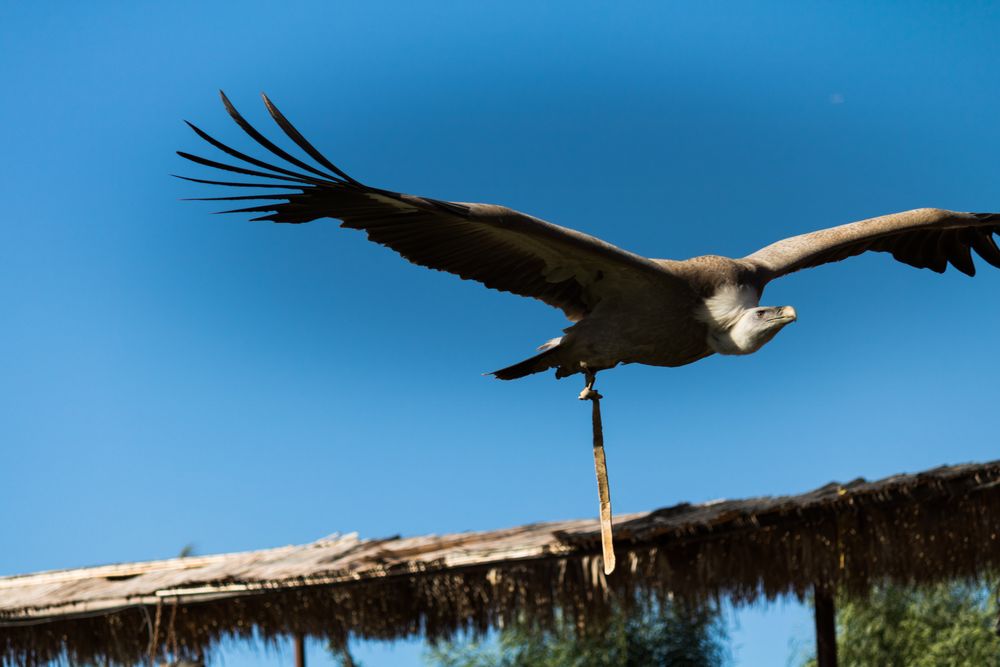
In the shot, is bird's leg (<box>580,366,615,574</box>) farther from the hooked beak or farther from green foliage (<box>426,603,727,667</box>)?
green foliage (<box>426,603,727,667</box>)

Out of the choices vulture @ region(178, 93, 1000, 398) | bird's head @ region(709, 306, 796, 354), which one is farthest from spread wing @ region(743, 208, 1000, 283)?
bird's head @ region(709, 306, 796, 354)

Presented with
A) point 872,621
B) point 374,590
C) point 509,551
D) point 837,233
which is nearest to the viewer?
point 837,233

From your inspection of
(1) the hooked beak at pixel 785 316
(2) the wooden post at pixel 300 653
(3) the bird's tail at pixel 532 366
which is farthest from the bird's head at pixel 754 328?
(2) the wooden post at pixel 300 653

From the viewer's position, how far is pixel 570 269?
362 centimetres

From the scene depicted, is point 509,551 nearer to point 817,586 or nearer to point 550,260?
point 817,586

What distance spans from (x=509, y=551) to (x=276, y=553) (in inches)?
63.4

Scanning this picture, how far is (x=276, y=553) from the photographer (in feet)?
22.0

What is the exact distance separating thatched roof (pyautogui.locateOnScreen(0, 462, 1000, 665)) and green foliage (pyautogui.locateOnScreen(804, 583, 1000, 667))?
153 inches

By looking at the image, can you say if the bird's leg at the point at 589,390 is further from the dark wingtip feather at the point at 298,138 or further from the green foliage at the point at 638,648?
the green foliage at the point at 638,648

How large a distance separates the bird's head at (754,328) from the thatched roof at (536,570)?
2.53m

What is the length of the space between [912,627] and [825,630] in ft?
12.7

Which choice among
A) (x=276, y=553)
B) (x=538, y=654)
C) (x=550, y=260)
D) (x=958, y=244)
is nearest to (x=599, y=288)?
(x=550, y=260)

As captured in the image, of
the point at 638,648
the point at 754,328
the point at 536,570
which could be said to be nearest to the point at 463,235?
the point at 754,328

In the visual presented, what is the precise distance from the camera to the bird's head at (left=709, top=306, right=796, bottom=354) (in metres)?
3.21
